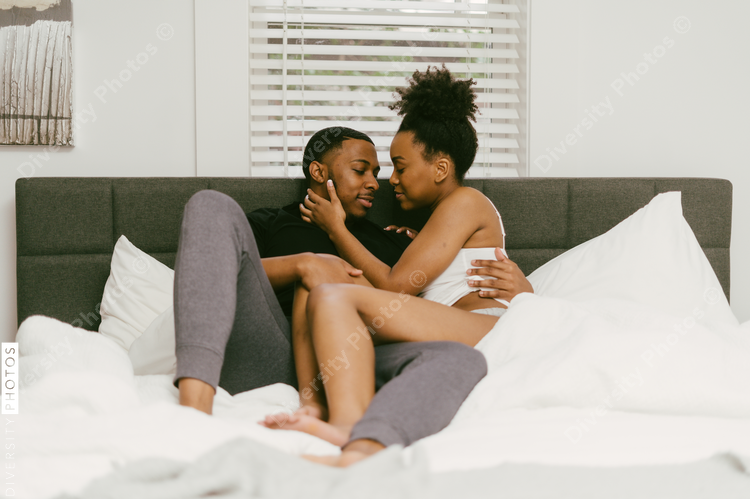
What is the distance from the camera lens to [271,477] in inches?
22.7

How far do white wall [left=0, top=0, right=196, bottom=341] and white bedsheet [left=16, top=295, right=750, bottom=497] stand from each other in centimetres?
88

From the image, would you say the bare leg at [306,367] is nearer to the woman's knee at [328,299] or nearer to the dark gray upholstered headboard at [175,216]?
the woman's knee at [328,299]

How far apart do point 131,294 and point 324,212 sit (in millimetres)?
602

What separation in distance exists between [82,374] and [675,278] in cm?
147

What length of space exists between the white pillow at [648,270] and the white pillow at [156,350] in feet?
3.29

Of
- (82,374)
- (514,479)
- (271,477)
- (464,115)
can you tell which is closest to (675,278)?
(464,115)

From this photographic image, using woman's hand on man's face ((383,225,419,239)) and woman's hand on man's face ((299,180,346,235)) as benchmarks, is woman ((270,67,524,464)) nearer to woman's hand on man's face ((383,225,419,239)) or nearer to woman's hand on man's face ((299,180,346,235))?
woman's hand on man's face ((299,180,346,235))

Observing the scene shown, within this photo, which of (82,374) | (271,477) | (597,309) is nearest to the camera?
(271,477)

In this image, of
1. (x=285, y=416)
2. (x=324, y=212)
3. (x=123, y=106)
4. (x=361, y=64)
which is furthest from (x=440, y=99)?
(x=123, y=106)

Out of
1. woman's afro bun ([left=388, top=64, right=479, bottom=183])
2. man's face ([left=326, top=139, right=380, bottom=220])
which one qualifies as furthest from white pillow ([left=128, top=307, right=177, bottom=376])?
woman's afro bun ([left=388, top=64, right=479, bottom=183])

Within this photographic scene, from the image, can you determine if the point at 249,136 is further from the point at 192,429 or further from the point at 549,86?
the point at 192,429

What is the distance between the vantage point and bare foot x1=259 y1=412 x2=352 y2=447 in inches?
29.9

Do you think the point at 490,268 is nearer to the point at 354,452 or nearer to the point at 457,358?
the point at 457,358

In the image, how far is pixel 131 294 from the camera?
4.84ft
